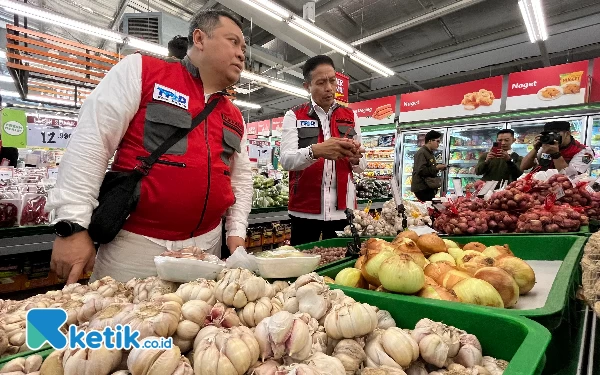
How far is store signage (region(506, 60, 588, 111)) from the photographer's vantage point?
6129 mm

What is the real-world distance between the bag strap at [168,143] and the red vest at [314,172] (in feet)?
3.68

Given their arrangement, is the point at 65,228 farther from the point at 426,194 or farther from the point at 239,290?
the point at 426,194

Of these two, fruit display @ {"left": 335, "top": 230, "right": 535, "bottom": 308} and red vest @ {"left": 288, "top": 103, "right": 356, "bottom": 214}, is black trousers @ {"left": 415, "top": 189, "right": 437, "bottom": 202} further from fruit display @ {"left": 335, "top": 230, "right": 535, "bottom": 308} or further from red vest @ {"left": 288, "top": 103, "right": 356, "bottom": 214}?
fruit display @ {"left": 335, "top": 230, "right": 535, "bottom": 308}

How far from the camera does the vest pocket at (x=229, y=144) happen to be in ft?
6.25

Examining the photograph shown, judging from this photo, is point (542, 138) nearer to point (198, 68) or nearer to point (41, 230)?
point (198, 68)

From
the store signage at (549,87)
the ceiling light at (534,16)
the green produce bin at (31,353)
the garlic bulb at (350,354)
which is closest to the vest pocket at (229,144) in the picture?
the green produce bin at (31,353)

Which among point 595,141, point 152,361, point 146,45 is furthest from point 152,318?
point 595,141

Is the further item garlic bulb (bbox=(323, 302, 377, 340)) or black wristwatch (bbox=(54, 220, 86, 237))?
black wristwatch (bbox=(54, 220, 86, 237))

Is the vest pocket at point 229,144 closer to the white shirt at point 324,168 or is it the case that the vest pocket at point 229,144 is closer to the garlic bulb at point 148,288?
the white shirt at point 324,168

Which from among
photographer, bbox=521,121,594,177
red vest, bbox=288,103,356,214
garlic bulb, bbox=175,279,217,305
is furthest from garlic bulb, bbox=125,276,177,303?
photographer, bbox=521,121,594,177

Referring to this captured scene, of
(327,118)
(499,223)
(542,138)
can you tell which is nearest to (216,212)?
(327,118)

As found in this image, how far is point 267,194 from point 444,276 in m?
4.23

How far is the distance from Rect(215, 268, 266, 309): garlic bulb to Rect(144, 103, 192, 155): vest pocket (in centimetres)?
100

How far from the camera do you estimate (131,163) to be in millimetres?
1624
